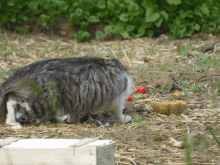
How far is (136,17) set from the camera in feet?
22.4

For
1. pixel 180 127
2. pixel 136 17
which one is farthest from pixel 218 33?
pixel 180 127

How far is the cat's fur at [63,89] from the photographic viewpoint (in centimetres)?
299

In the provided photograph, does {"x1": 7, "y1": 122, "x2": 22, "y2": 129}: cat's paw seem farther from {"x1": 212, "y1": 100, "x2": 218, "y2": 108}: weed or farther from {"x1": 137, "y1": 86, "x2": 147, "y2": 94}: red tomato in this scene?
{"x1": 212, "y1": 100, "x2": 218, "y2": 108}: weed

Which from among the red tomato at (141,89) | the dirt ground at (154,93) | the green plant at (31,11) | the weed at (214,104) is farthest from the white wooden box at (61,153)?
the green plant at (31,11)

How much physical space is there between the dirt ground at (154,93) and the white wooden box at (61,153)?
289 millimetres

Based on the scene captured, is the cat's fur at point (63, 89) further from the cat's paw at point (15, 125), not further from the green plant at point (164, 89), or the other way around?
the green plant at point (164, 89)

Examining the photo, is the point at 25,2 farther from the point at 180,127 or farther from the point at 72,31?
the point at 180,127

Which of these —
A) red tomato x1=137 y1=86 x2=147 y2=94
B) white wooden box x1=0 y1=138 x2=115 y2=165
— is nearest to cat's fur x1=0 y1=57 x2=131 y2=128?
red tomato x1=137 y1=86 x2=147 y2=94

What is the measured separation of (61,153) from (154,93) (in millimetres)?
2497

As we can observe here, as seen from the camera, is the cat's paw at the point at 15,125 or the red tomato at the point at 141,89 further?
the red tomato at the point at 141,89

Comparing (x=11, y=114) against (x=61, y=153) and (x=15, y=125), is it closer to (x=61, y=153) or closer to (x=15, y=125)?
(x=15, y=125)

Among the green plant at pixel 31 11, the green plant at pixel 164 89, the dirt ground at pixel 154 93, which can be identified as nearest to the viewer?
the dirt ground at pixel 154 93

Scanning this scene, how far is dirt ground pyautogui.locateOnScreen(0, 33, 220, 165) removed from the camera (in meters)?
2.35

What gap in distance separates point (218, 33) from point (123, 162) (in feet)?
17.7
